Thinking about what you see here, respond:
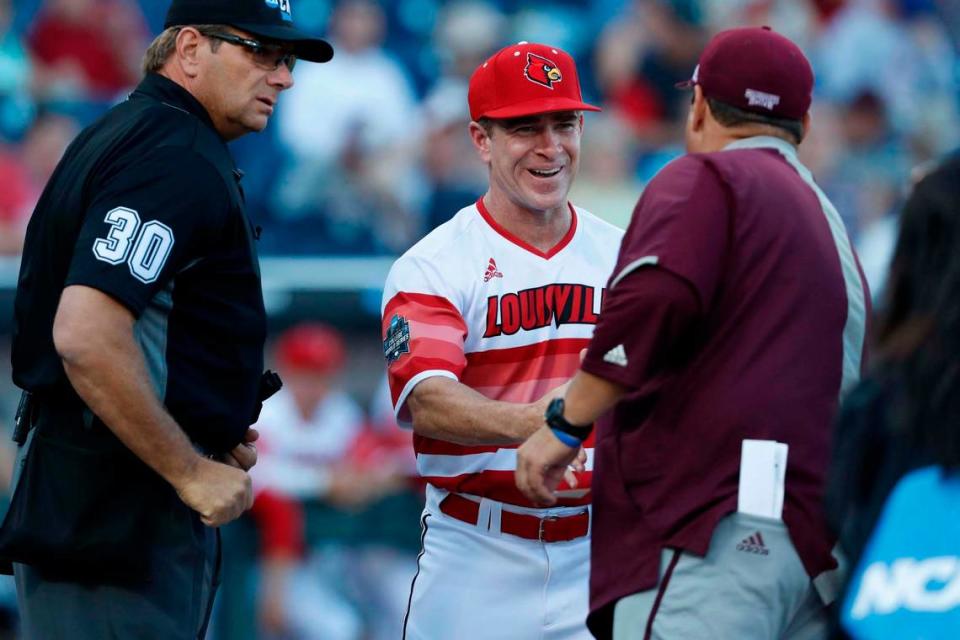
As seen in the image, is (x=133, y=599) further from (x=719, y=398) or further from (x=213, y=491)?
(x=719, y=398)

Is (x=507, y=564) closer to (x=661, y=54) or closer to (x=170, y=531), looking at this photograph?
(x=170, y=531)

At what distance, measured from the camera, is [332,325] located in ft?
29.1

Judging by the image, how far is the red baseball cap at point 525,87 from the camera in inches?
164

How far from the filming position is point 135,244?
10.9ft

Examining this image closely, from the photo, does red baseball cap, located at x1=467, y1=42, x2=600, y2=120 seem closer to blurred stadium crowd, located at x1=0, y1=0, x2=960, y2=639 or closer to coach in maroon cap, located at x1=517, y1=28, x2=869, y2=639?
coach in maroon cap, located at x1=517, y1=28, x2=869, y2=639

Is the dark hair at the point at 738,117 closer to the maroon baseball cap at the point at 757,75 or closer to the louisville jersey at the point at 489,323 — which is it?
the maroon baseball cap at the point at 757,75

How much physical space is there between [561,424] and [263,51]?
1.30 m

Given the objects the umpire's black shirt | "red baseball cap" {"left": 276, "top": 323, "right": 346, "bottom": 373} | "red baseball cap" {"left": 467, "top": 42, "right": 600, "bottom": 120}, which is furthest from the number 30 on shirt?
"red baseball cap" {"left": 276, "top": 323, "right": 346, "bottom": 373}

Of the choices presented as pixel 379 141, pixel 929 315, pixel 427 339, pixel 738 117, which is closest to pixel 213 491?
pixel 427 339

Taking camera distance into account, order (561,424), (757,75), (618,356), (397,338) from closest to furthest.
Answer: (618,356) → (561,424) → (757,75) → (397,338)

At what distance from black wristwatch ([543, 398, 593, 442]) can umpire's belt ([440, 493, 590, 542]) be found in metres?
0.96

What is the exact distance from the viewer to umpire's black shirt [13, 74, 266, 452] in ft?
11.0

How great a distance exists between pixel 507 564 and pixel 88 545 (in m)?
1.24

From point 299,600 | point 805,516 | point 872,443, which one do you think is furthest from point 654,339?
point 299,600
